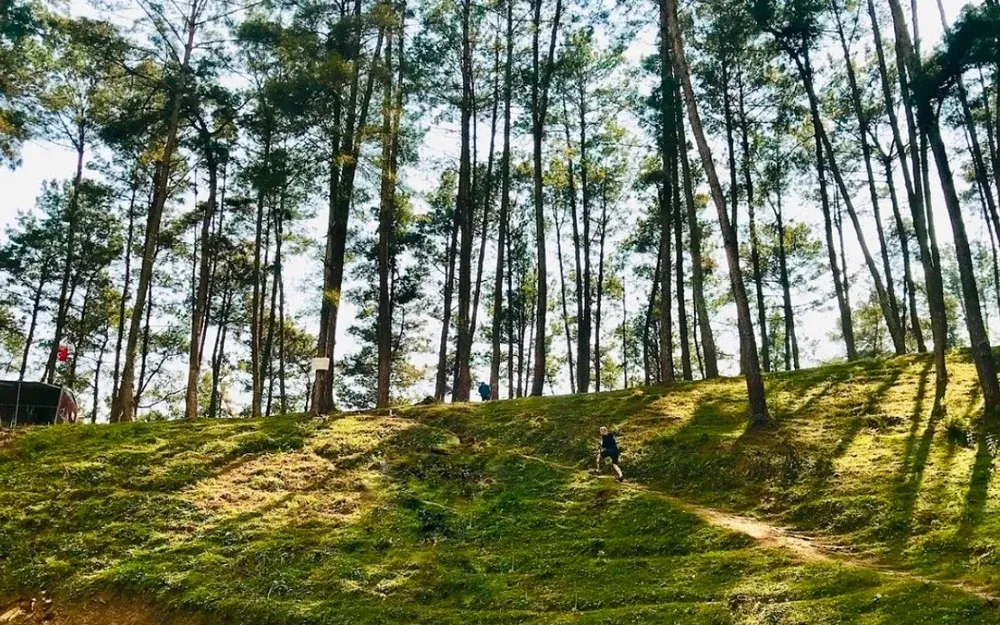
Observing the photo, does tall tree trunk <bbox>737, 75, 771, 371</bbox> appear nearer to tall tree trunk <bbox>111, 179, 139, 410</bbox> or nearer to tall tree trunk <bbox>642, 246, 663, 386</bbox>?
tall tree trunk <bbox>642, 246, 663, 386</bbox>

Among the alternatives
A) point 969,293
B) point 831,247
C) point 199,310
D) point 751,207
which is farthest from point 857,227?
point 199,310

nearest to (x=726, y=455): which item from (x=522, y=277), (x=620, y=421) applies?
(x=620, y=421)

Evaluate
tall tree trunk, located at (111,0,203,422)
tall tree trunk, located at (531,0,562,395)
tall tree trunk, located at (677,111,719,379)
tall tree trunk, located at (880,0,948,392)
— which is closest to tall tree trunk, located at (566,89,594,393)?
tall tree trunk, located at (531,0,562,395)

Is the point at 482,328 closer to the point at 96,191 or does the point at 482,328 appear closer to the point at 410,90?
the point at 410,90

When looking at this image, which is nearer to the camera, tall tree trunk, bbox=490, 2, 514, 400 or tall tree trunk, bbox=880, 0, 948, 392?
tall tree trunk, bbox=880, 0, 948, 392

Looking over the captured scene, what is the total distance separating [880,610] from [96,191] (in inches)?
1110

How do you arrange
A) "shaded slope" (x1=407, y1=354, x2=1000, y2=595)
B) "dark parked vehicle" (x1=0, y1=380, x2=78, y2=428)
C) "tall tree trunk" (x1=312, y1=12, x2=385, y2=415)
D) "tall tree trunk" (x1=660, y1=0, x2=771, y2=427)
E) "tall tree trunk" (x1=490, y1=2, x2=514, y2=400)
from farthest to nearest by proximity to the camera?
"tall tree trunk" (x1=490, y1=2, x2=514, y2=400) → "dark parked vehicle" (x1=0, y1=380, x2=78, y2=428) → "tall tree trunk" (x1=312, y1=12, x2=385, y2=415) → "tall tree trunk" (x1=660, y1=0, x2=771, y2=427) → "shaded slope" (x1=407, y1=354, x2=1000, y2=595)

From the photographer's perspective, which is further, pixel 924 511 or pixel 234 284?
pixel 234 284

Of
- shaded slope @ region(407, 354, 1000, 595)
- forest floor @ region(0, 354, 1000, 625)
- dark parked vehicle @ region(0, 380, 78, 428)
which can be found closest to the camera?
forest floor @ region(0, 354, 1000, 625)

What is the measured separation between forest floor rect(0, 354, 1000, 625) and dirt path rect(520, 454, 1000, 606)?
6 centimetres

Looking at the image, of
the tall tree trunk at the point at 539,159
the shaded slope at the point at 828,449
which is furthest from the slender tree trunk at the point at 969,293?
the tall tree trunk at the point at 539,159

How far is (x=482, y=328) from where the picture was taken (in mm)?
37719

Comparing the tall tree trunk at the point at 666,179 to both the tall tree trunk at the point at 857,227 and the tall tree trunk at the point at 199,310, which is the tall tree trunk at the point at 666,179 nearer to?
the tall tree trunk at the point at 857,227

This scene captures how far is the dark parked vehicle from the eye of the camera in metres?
20.3
